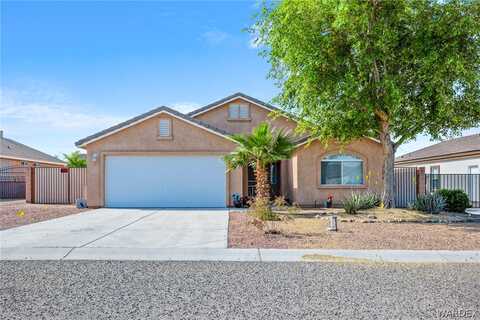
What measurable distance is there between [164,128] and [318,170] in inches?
318

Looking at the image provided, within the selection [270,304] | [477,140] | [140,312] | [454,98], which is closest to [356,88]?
[454,98]

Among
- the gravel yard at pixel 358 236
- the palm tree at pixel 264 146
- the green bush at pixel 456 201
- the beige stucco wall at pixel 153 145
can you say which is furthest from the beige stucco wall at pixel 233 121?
the gravel yard at pixel 358 236

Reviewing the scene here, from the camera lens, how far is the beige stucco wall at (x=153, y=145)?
696 inches

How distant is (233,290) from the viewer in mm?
Answer: 5445

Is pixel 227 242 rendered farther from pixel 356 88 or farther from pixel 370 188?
pixel 370 188

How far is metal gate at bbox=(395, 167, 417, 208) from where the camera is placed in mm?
18297

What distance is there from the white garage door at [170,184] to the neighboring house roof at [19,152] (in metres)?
15.2

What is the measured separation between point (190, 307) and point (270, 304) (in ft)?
3.64

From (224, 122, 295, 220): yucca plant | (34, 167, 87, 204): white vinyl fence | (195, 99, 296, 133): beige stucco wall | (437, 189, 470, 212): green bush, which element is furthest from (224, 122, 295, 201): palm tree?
(34, 167, 87, 204): white vinyl fence

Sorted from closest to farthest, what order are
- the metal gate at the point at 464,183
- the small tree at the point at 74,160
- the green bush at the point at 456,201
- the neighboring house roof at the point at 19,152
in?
the green bush at the point at 456,201, the metal gate at the point at 464,183, the neighboring house roof at the point at 19,152, the small tree at the point at 74,160

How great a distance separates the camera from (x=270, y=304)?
16.1 ft

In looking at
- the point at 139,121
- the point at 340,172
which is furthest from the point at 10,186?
the point at 340,172

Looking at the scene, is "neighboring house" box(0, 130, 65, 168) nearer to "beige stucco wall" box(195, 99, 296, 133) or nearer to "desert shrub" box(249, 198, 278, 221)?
"beige stucco wall" box(195, 99, 296, 133)

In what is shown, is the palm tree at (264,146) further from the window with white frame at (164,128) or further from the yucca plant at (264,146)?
the window with white frame at (164,128)
